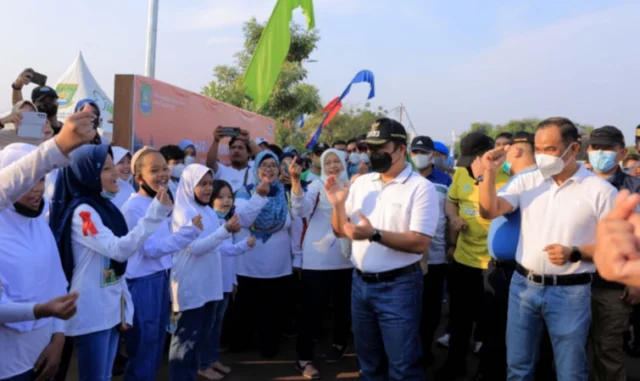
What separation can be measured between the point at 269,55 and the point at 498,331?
15.1ft

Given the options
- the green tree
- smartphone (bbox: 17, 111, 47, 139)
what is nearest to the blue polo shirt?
smartphone (bbox: 17, 111, 47, 139)

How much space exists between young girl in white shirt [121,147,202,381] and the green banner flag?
3.37m

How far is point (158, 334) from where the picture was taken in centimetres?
368

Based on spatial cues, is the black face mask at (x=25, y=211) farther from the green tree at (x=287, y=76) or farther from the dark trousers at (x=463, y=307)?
the green tree at (x=287, y=76)

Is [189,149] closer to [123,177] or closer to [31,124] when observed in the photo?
[123,177]

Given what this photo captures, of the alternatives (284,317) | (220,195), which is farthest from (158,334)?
(284,317)

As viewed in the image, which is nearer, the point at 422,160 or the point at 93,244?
the point at 93,244

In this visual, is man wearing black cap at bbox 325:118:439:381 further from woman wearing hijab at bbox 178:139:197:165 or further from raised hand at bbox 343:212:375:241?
woman wearing hijab at bbox 178:139:197:165

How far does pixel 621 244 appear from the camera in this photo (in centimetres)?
160

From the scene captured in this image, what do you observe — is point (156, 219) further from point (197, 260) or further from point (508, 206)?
point (508, 206)

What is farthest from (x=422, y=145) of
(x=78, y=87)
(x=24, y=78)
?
(x=78, y=87)

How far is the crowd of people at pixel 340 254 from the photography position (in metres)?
2.49

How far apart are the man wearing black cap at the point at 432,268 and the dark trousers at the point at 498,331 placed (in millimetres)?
564

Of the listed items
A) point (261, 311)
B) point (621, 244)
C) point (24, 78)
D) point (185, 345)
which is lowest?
point (261, 311)
